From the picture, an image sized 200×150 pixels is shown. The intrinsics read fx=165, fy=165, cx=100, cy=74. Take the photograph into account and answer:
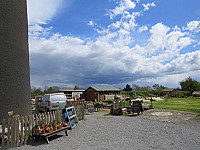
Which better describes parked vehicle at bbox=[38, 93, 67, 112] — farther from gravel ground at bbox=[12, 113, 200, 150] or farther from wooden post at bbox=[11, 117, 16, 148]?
wooden post at bbox=[11, 117, 16, 148]

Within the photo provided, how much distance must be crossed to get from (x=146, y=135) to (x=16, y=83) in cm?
711

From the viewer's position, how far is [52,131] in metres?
7.27

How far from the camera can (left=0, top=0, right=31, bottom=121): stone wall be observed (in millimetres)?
8141

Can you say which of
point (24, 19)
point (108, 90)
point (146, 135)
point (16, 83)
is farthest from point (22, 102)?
point (108, 90)

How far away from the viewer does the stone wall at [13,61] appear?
26.7 ft

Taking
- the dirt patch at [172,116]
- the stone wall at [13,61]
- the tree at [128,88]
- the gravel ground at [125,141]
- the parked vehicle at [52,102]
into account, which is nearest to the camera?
the gravel ground at [125,141]

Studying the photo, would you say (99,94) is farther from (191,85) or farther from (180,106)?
(191,85)

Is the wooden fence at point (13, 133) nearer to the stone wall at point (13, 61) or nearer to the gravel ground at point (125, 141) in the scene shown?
the gravel ground at point (125, 141)

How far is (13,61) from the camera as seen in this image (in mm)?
8719

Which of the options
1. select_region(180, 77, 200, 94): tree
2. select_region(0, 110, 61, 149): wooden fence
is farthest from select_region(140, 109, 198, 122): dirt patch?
select_region(180, 77, 200, 94): tree

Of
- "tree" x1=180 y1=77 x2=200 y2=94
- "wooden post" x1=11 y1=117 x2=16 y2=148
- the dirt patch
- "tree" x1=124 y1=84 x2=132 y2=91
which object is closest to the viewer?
"wooden post" x1=11 y1=117 x2=16 y2=148

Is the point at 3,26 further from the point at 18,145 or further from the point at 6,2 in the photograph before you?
the point at 18,145

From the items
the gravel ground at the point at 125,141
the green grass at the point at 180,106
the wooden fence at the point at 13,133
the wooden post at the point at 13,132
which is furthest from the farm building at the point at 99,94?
the wooden post at the point at 13,132

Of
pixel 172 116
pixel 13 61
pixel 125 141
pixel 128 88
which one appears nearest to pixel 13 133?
pixel 13 61
